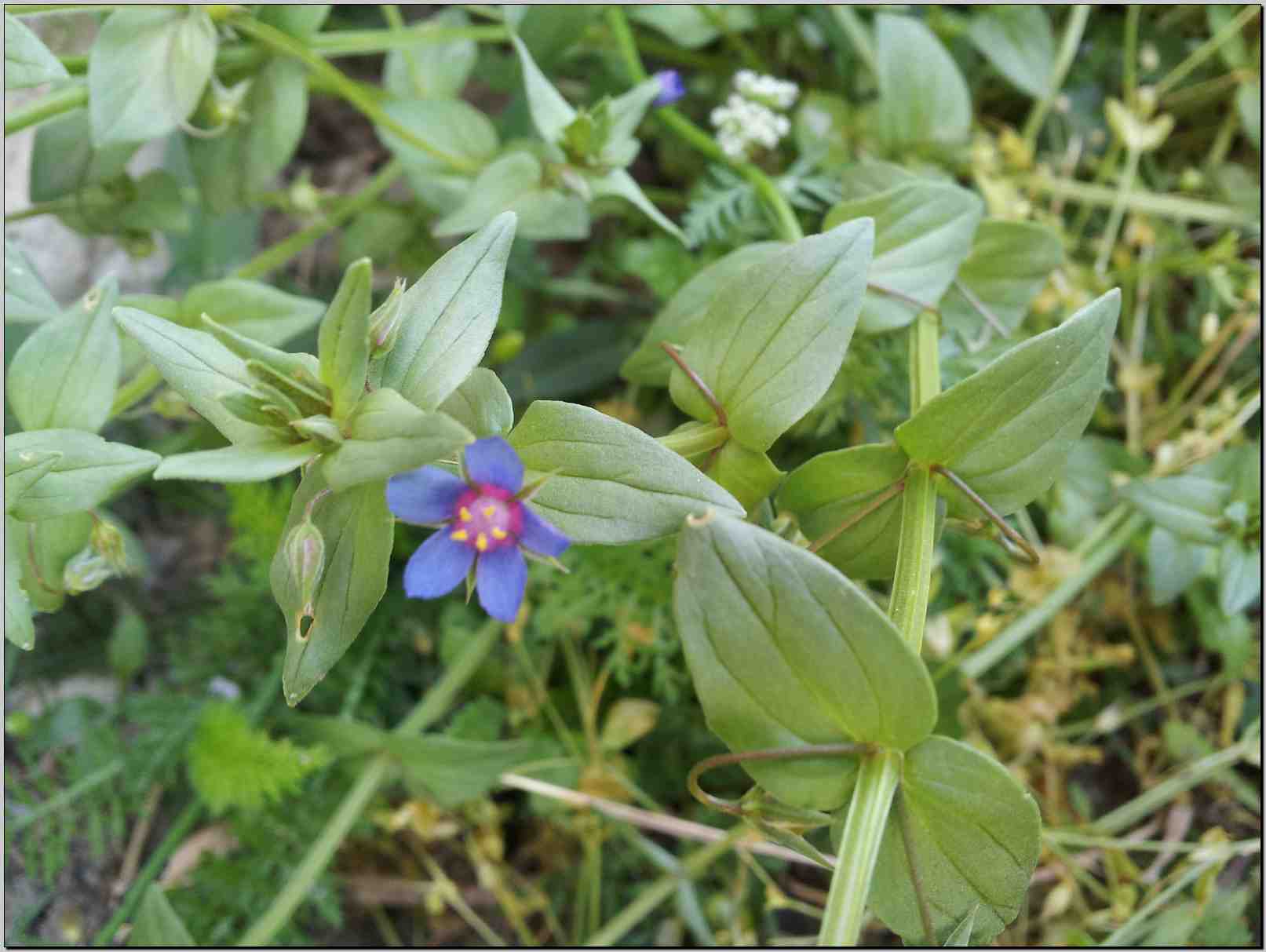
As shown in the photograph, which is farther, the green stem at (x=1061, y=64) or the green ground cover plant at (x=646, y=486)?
the green stem at (x=1061, y=64)

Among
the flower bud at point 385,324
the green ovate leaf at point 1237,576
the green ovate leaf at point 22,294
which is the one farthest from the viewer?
the green ovate leaf at point 1237,576

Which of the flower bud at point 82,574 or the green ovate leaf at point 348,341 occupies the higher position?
the green ovate leaf at point 348,341

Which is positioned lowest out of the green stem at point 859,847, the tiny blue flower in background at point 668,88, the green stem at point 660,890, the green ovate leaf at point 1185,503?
the green stem at point 660,890

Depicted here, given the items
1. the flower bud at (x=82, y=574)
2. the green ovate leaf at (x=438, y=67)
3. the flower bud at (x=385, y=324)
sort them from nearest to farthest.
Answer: the flower bud at (x=385, y=324) < the flower bud at (x=82, y=574) < the green ovate leaf at (x=438, y=67)

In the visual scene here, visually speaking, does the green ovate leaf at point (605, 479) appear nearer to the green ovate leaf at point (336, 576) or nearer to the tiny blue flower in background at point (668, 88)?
the green ovate leaf at point (336, 576)

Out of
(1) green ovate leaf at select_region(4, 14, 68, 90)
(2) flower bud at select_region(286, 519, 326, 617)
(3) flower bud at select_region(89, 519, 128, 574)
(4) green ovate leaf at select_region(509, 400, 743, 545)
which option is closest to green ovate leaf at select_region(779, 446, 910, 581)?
(4) green ovate leaf at select_region(509, 400, 743, 545)

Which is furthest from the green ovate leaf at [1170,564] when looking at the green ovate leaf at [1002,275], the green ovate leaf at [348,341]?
the green ovate leaf at [348,341]
